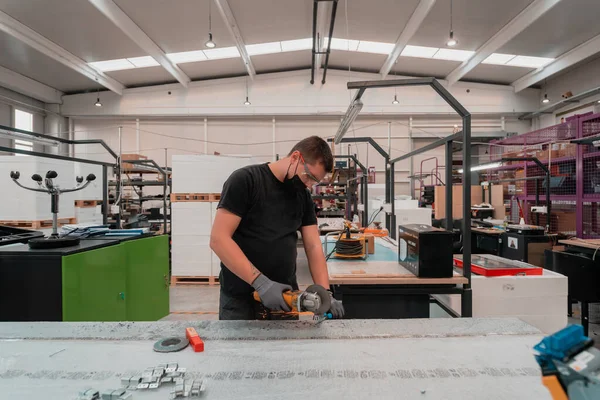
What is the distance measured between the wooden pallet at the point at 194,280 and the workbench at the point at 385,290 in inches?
135

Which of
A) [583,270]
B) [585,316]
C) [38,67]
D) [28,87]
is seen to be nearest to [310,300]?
[585,316]

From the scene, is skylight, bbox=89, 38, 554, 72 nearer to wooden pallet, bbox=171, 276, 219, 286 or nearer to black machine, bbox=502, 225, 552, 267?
black machine, bbox=502, 225, 552, 267

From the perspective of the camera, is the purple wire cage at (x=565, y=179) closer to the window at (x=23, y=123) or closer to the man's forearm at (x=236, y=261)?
the man's forearm at (x=236, y=261)

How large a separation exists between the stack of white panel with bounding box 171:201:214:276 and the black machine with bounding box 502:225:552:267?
5.09 m

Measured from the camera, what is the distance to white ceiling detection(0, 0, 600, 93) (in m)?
6.32

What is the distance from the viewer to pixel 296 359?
103cm

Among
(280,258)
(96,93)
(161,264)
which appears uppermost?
(96,93)

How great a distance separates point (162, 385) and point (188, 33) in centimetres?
811

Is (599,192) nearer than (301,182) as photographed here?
No

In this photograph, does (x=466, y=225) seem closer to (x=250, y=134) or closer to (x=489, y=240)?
(x=489, y=240)

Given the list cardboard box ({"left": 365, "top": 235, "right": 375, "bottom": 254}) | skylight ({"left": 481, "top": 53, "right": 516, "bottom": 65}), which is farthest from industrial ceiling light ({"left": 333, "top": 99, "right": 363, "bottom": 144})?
skylight ({"left": 481, "top": 53, "right": 516, "bottom": 65})

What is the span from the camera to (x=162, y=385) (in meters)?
0.89

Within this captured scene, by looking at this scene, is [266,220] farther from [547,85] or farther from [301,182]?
[547,85]

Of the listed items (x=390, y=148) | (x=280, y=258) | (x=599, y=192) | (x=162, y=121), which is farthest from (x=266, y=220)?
(x=162, y=121)
